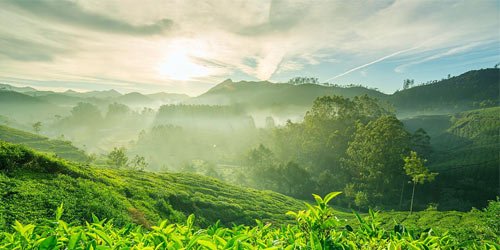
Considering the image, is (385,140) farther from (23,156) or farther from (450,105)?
(450,105)

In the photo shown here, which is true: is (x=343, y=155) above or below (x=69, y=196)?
below

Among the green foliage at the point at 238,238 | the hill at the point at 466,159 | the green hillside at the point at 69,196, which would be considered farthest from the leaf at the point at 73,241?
the hill at the point at 466,159

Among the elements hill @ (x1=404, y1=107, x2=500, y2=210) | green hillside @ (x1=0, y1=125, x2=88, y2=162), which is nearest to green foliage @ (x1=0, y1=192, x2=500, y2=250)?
hill @ (x1=404, y1=107, x2=500, y2=210)

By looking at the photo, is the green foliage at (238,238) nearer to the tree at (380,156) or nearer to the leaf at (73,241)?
the leaf at (73,241)

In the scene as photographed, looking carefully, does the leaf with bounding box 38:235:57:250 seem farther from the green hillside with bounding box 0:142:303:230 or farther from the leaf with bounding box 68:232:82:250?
the green hillside with bounding box 0:142:303:230

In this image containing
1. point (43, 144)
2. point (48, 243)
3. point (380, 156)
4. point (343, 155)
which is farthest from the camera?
point (43, 144)

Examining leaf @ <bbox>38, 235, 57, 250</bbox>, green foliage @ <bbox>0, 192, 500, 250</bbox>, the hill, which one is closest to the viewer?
leaf @ <bbox>38, 235, 57, 250</bbox>

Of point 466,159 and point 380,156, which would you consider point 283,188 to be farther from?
point 466,159

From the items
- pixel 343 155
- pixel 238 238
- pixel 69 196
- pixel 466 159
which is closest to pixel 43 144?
pixel 343 155

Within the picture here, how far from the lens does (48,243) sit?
179 centimetres

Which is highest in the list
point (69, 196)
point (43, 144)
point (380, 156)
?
point (69, 196)

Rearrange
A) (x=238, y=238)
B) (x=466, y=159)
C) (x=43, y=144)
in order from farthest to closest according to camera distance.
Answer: (x=466, y=159) → (x=43, y=144) → (x=238, y=238)

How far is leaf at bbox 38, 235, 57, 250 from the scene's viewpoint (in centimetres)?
178

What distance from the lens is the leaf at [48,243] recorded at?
5.84 ft
